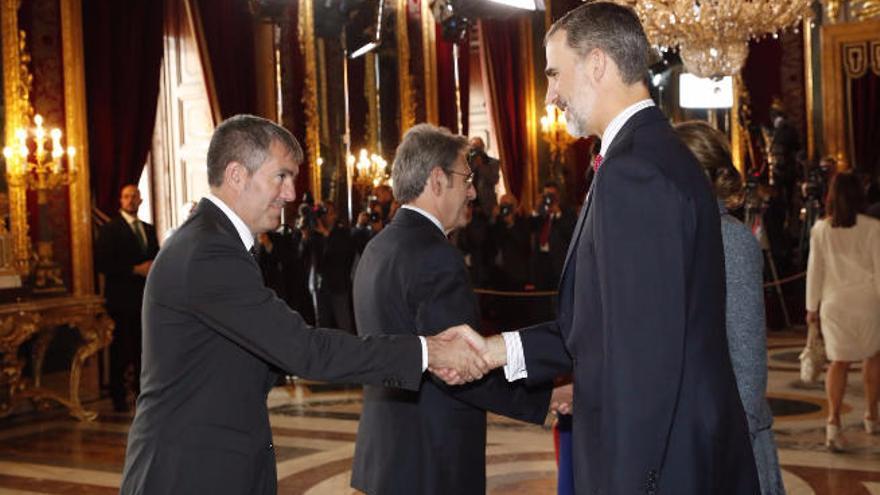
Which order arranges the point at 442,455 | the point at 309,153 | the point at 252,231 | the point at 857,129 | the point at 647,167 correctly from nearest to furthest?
the point at 647,167, the point at 252,231, the point at 442,455, the point at 309,153, the point at 857,129

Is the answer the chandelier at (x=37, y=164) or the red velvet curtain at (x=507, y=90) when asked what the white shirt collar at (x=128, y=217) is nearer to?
the chandelier at (x=37, y=164)

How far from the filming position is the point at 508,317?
12.5 meters

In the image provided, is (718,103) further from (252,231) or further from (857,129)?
(252,231)

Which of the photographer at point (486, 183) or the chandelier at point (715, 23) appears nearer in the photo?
the chandelier at point (715, 23)

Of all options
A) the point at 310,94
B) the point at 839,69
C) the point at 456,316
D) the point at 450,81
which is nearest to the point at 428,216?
the point at 456,316

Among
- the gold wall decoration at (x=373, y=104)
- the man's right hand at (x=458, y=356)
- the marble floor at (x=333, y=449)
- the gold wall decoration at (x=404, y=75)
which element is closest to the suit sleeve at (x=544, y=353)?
the man's right hand at (x=458, y=356)

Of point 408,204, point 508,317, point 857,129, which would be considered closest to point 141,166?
point 508,317

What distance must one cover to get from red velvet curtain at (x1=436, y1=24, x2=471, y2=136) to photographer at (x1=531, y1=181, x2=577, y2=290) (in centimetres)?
286

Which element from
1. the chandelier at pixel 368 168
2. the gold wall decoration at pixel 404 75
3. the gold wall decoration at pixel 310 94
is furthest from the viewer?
the gold wall decoration at pixel 404 75

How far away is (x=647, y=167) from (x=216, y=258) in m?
0.98

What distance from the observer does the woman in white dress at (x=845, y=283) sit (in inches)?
241

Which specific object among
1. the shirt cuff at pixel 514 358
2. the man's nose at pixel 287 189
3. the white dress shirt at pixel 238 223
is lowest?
the shirt cuff at pixel 514 358

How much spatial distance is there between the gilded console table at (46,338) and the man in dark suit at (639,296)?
6091 mm

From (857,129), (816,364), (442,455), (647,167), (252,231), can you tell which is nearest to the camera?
(647,167)
